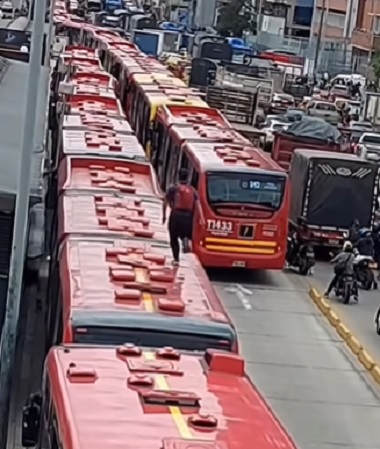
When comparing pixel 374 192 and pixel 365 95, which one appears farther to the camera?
pixel 365 95

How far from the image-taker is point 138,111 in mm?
39969

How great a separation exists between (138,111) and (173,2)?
9615cm

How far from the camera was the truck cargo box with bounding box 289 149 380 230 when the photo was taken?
30203 millimetres

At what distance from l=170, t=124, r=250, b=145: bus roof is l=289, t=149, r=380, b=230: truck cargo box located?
5.47ft

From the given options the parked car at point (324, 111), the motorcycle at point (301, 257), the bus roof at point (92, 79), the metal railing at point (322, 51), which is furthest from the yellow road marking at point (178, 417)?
the metal railing at point (322, 51)

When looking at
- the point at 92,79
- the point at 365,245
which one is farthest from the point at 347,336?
the point at 92,79

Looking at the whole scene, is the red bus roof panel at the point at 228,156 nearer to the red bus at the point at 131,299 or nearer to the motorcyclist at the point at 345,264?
the motorcyclist at the point at 345,264

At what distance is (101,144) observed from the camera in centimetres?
2438

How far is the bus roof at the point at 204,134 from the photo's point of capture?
2969 centimetres

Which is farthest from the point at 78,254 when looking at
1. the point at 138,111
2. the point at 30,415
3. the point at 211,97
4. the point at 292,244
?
the point at 211,97

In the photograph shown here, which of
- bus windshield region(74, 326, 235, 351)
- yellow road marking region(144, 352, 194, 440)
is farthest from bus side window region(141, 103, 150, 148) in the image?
yellow road marking region(144, 352, 194, 440)

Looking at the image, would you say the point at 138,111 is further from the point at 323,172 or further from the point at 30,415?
the point at 30,415

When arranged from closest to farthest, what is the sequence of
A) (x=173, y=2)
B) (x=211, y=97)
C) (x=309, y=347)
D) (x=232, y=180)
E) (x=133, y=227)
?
(x=133, y=227) → (x=309, y=347) → (x=232, y=180) → (x=211, y=97) → (x=173, y=2)

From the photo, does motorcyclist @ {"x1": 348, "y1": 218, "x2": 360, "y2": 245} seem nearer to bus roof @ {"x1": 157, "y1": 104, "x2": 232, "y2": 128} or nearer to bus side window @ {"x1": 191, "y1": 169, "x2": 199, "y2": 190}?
bus side window @ {"x1": 191, "y1": 169, "x2": 199, "y2": 190}
